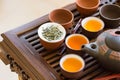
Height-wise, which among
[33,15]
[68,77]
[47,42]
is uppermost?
[47,42]

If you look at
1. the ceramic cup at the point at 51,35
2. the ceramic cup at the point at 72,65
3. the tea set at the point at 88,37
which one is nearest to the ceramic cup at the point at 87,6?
the tea set at the point at 88,37

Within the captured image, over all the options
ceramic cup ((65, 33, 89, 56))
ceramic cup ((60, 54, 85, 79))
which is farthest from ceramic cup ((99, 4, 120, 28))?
ceramic cup ((60, 54, 85, 79))

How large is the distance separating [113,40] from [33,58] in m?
0.33

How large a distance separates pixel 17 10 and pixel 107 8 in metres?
1.04

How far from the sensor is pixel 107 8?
4.49 feet

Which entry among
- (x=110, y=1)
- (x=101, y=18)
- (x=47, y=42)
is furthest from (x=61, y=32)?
(x=110, y=1)

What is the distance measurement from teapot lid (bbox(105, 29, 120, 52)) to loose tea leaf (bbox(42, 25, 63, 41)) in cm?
22

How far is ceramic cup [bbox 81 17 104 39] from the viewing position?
50.0 inches

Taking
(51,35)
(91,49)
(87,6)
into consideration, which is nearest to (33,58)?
(51,35)

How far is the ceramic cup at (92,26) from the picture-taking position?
1.27 metres

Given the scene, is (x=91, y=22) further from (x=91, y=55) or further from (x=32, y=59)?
(x=32, y=59)

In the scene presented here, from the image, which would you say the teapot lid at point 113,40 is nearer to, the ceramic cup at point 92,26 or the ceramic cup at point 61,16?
the ceramic cup at point 92,26

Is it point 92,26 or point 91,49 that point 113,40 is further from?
point 92,26

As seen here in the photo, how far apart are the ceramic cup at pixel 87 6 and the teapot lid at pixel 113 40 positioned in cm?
24
